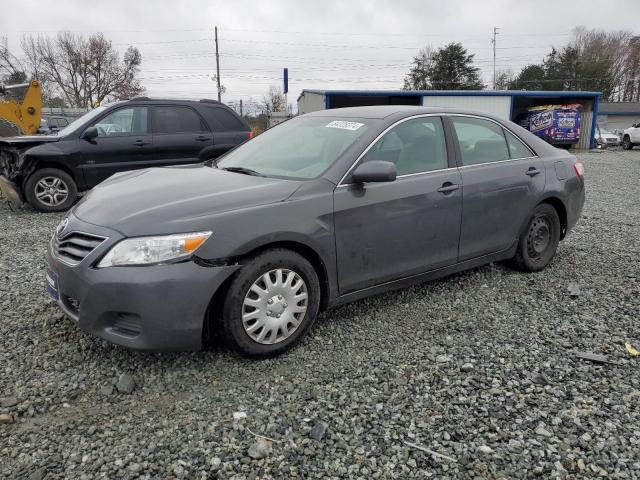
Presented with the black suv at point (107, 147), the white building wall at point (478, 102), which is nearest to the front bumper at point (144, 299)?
the black suv at point (107, 147)

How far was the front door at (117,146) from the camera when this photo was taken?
317 inches

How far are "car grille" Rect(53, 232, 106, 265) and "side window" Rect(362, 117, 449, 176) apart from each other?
1835mm

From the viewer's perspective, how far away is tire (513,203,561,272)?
4.70 meters

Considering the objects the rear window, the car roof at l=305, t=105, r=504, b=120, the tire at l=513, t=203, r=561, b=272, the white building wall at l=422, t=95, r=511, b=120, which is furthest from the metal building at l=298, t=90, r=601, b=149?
the car roof at l=305, t=105, r=504, b=120

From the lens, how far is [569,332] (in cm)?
362

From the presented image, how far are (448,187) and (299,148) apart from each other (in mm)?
1201

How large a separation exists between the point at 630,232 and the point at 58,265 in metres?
6.75

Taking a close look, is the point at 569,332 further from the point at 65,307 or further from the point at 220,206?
the point at 65,307

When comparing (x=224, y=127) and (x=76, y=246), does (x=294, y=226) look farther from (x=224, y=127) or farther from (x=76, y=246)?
(x=224, y=127)

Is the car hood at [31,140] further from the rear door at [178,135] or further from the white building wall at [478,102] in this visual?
the white building wall at [478,102]

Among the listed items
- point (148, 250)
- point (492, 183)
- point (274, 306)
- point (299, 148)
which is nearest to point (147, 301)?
point (148, 250)

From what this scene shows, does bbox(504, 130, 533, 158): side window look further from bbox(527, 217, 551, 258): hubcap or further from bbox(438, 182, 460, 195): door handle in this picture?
bbox(438, 182, 460, 195): door handle

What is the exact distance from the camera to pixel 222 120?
8.90 m

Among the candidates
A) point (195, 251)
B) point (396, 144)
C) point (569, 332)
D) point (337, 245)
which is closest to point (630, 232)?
point (569, 332)
